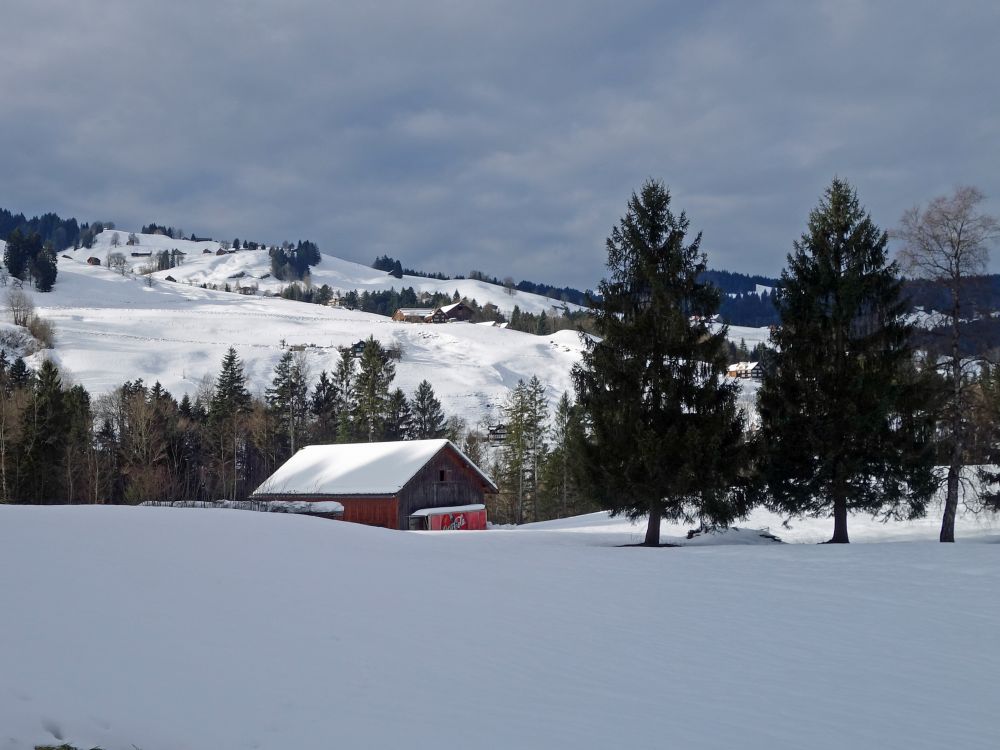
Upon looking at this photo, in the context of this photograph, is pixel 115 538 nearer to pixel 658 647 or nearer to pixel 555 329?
pixel 658 647

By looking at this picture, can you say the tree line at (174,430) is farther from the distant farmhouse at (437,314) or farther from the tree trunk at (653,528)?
the distant farmhouse at (437,314)

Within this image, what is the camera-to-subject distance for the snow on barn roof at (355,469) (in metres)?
38.0

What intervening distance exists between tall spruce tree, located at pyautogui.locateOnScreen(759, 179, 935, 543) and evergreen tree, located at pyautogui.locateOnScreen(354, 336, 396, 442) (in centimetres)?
4210

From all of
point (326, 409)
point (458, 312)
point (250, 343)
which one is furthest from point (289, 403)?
point (458, 312)

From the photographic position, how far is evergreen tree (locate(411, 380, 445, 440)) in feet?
220

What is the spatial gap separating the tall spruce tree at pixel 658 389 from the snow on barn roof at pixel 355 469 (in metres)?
16.5

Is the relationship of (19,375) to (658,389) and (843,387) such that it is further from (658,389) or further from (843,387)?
(843,387)

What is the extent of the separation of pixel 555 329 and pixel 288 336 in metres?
60.9

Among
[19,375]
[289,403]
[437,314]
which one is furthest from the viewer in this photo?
[437,314]

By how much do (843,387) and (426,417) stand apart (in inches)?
1921

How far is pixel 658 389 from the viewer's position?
22.9 meters

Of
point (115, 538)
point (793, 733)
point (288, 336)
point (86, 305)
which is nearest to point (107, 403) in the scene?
point (288, 336)

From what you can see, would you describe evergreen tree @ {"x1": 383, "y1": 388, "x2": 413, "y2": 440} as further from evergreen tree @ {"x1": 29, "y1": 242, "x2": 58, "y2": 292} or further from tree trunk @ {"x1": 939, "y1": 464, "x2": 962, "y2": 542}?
evergreen tree @ {"x1": 29, "y1": 242, "x2": 58, "y2": 292}

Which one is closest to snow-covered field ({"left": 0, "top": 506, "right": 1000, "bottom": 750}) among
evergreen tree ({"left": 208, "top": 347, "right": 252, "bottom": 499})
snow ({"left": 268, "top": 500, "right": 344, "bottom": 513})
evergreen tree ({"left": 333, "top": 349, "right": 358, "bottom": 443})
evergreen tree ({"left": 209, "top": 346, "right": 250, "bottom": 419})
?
snow ({"left": 268, "top": 500, "right": 344, "bottom": 513})
